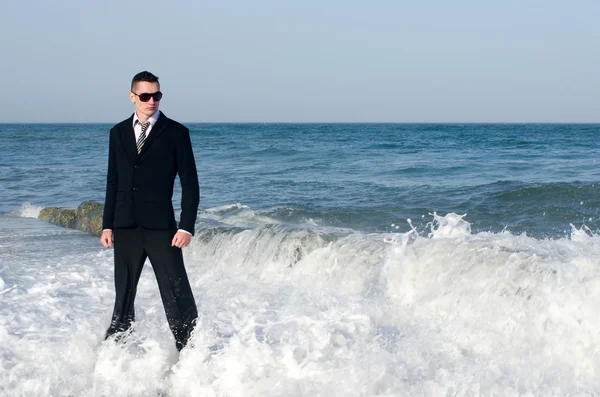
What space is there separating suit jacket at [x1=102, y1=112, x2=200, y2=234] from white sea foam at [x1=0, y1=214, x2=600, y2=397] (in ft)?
2.56

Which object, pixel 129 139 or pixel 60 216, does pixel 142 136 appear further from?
pixel 60 216

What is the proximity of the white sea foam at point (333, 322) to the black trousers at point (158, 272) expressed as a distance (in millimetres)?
188

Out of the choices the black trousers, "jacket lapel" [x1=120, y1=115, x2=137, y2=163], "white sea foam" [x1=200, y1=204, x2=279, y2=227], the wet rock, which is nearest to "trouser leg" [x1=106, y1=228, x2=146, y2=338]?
the black trousers

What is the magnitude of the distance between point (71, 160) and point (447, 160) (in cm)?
1609

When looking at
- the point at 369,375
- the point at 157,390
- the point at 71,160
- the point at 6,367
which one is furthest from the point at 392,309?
the point at 71,160

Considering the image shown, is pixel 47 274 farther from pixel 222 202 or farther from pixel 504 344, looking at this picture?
pixel 222 202

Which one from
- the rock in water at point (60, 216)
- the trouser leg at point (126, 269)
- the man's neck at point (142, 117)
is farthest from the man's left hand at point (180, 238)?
the rock in water at point (60, 216)

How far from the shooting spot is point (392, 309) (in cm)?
616

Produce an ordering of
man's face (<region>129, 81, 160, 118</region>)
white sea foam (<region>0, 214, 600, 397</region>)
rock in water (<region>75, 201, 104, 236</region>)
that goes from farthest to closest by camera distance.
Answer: rock in water (<region>75, 201, 104, 236</region>) → white sea foam (<region>0, 214, 600, 397</region>) → man's face (<region>129, 81, 160, 118</region>)

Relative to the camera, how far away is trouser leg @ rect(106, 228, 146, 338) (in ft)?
13.2

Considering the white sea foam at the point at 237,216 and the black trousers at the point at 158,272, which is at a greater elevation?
the black trousers at the point at 158,272

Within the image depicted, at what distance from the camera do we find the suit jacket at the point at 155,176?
3916mm

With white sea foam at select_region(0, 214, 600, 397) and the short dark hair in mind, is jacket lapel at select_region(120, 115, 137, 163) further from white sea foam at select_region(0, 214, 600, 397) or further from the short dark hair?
white sea foam at select_region(0, 214, 600, 397)

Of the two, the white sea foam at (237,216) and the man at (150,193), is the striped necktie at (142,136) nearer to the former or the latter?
the man at (150,193)
